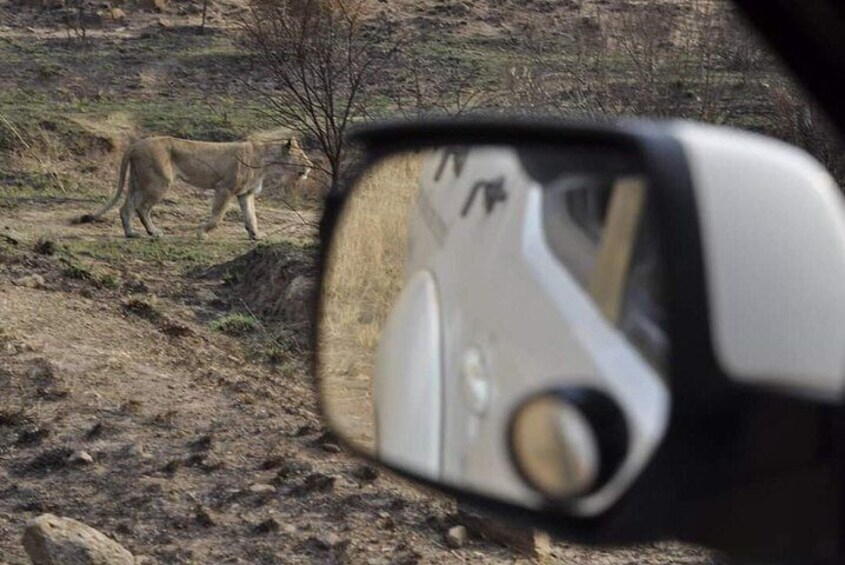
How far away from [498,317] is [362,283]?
433 mm

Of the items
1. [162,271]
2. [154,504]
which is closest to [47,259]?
[162,271]

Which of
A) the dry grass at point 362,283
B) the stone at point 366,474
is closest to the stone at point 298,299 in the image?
the stone at point 366,474

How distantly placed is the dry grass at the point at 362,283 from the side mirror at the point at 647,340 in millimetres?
190

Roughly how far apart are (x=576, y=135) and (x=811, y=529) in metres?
0.50

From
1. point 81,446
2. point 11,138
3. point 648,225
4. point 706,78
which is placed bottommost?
point 11,138

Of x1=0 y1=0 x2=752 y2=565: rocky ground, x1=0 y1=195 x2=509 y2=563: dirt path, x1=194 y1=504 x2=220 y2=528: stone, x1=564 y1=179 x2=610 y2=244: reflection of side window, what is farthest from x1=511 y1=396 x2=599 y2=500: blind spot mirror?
x1=194 y1=504 x2=220 y2=528: stone

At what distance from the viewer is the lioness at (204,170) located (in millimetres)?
14008

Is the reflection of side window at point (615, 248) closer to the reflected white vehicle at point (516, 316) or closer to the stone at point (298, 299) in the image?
the reflected white vehicle at point (516, 316)

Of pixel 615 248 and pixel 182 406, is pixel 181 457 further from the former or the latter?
pixel 615 248

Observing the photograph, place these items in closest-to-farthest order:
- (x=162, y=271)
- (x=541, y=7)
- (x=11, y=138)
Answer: (x=162, y=271) → (x=11, y=138) → (x=541, y=7)

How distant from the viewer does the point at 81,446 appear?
535 cm

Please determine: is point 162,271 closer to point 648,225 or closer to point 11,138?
point 11,138

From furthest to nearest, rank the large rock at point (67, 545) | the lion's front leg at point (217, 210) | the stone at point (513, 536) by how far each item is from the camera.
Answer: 1. the lion's front leg at point (217, 210)
2. the stone at point (513, 536)
3. the large rock at point (67, 545)

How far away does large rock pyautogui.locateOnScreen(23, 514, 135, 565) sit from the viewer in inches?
160
